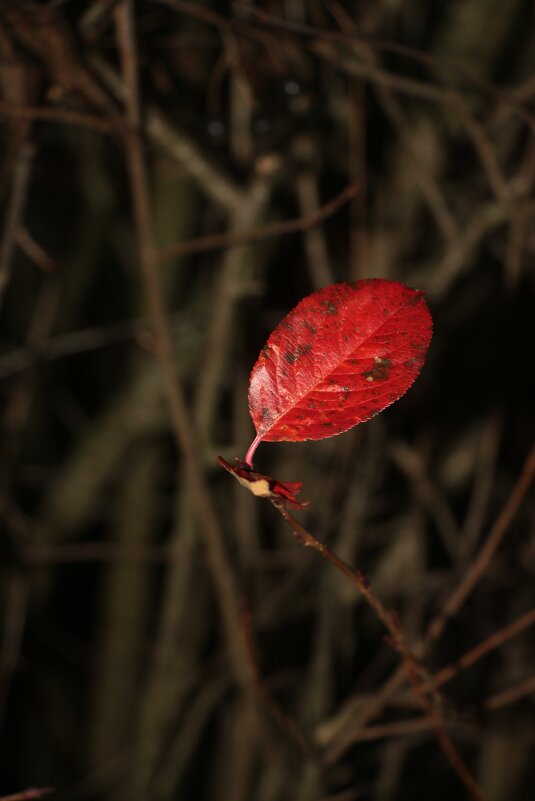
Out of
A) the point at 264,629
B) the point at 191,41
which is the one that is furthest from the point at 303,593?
the point at 191,41

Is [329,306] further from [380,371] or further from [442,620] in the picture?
[442,620]

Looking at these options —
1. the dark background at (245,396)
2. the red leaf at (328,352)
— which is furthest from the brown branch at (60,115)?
the red leaf at (328,352)

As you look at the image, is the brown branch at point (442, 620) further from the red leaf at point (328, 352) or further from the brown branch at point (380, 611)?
the red leaf at point (328, 352)

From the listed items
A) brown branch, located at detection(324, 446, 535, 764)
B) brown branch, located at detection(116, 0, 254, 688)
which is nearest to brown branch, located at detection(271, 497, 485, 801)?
brown branch, located at detection(324, 446, 535, 764)

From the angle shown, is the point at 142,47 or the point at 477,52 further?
the point at 477,52

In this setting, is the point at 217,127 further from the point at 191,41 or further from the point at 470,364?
the point at 470,364

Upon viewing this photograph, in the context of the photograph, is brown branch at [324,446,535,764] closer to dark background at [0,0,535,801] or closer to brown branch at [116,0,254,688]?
dark background at [0,0,535,801]
